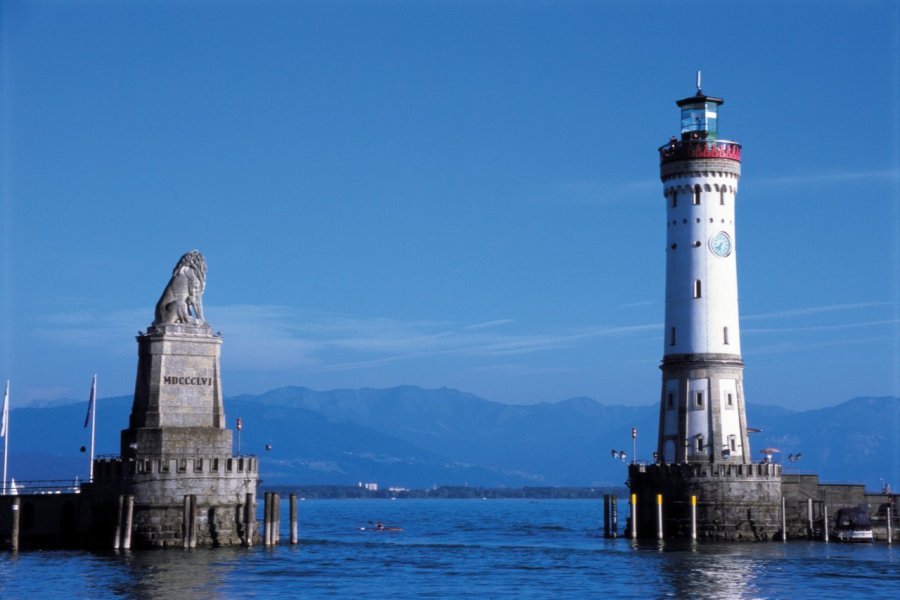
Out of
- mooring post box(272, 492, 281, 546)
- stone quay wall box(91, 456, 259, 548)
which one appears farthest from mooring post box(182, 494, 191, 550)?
mooring post box(272, 492, 281, 546)

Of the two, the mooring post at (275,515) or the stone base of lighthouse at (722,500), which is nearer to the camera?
the mooring post at (275,515)

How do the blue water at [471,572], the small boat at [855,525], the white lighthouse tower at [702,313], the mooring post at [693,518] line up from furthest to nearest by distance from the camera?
1. the white lighthouse tower at [702,313]
2. the small boat at [855,525]
3. the mooring post at [693,518]
4. the blue water at [471,572]

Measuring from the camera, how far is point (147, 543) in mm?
87125

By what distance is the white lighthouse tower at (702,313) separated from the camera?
10538 centimetres

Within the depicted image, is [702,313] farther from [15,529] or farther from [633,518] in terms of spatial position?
[15,529]

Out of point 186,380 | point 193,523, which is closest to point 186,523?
point 193,523

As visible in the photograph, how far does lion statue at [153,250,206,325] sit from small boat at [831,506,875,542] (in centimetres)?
4642

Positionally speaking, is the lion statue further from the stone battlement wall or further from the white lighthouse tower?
the white lighthouse tower

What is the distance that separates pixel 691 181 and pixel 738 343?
12.1 m

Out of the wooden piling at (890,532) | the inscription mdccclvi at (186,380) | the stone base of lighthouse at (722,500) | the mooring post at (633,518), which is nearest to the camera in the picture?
the inscription mdccclvi at (186,380)

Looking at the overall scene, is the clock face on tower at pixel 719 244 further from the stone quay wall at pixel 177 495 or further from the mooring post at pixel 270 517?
the stone quay wall at pixel 177 495

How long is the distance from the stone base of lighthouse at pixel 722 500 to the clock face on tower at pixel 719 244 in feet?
49.8

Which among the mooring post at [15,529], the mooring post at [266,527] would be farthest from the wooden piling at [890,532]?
the mooring post at [15,529]

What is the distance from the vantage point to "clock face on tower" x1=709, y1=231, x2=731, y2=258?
106125mm
